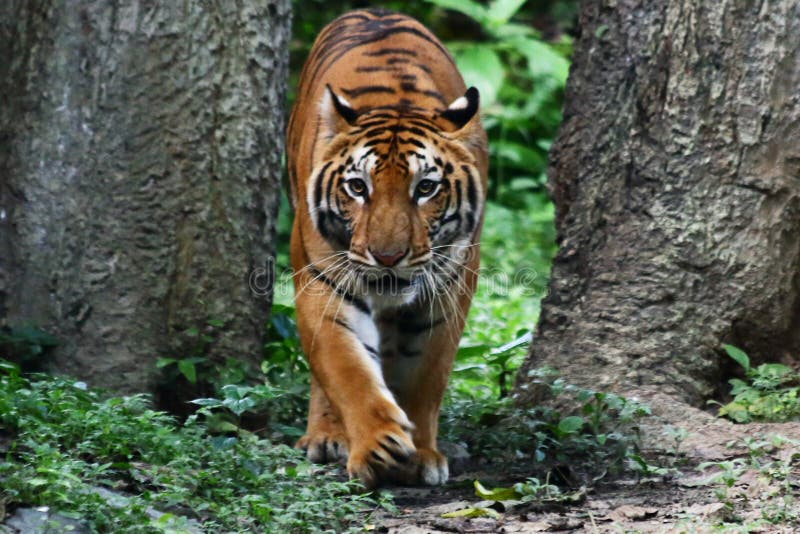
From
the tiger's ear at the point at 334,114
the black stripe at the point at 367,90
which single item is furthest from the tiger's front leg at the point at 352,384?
the black stripe at the point at 367,90

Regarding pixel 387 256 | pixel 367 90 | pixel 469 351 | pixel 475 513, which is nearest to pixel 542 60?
pixel 469 351

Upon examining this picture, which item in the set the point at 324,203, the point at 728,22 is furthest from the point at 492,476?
the point at 728,22

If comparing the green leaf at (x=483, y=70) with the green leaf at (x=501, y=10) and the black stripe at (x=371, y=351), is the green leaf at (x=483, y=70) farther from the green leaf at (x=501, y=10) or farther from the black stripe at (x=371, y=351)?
the black stripe at (x=371, y=351)

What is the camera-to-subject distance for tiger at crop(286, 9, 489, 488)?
14.8ft

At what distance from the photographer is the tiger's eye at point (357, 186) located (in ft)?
15.2

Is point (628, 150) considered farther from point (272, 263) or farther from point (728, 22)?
point (272, 263)

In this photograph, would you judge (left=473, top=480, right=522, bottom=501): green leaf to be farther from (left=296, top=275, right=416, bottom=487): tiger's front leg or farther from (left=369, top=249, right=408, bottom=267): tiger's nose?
(left=369, top=249, right=408, bottom=267): tiger's nose

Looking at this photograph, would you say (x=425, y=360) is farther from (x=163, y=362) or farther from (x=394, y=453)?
(x=163, y=362)

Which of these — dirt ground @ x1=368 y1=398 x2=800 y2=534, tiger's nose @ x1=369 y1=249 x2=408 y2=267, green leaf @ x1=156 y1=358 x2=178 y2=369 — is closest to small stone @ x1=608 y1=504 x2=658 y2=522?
dirt ground @ x1=368 y1=398 x2=800 y2=534

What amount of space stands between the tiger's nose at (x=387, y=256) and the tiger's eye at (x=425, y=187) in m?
0.30

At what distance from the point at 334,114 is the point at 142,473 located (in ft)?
5.38

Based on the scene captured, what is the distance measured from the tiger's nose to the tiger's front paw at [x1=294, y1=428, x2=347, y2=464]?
0.84 m

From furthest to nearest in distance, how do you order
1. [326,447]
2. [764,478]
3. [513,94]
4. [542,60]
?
[513,94] < [542,60] < [326,447] < [764,478]

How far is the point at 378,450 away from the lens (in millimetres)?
4348
